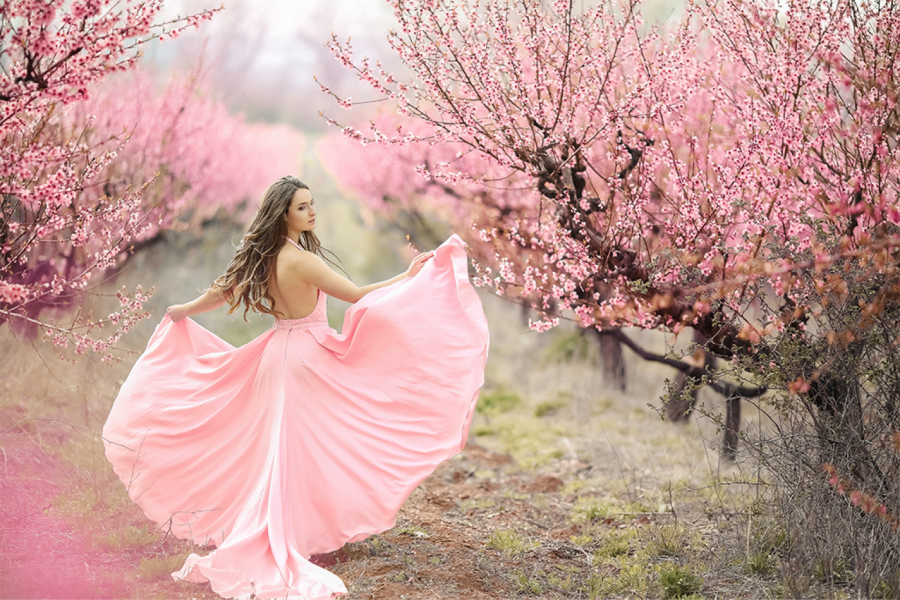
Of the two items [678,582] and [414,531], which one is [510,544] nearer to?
[414,531]

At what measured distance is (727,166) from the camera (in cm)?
470

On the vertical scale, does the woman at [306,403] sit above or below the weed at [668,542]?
above

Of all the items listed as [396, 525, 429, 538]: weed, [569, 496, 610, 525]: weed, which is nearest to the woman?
[396, 525, 429, 538]: weed

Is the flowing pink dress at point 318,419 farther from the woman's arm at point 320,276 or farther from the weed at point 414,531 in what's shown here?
the weed at point 414,531

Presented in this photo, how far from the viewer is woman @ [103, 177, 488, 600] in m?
3.94

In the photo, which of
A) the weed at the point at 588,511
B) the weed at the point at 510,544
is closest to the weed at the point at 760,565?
the weed at the point at 510,544

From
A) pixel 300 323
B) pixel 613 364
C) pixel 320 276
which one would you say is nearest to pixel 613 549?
pixel 300 323

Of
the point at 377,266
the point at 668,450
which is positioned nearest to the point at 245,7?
the point at 377,266

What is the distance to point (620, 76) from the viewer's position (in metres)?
5.61

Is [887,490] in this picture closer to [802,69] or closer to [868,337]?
[868,337]

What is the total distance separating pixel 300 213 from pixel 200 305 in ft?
2.67

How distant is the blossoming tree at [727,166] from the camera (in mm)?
3869

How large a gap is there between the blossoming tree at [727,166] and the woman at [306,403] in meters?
0.88

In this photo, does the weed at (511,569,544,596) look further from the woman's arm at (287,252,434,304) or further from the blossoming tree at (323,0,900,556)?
the woman's arm at (287,252,434,304)
